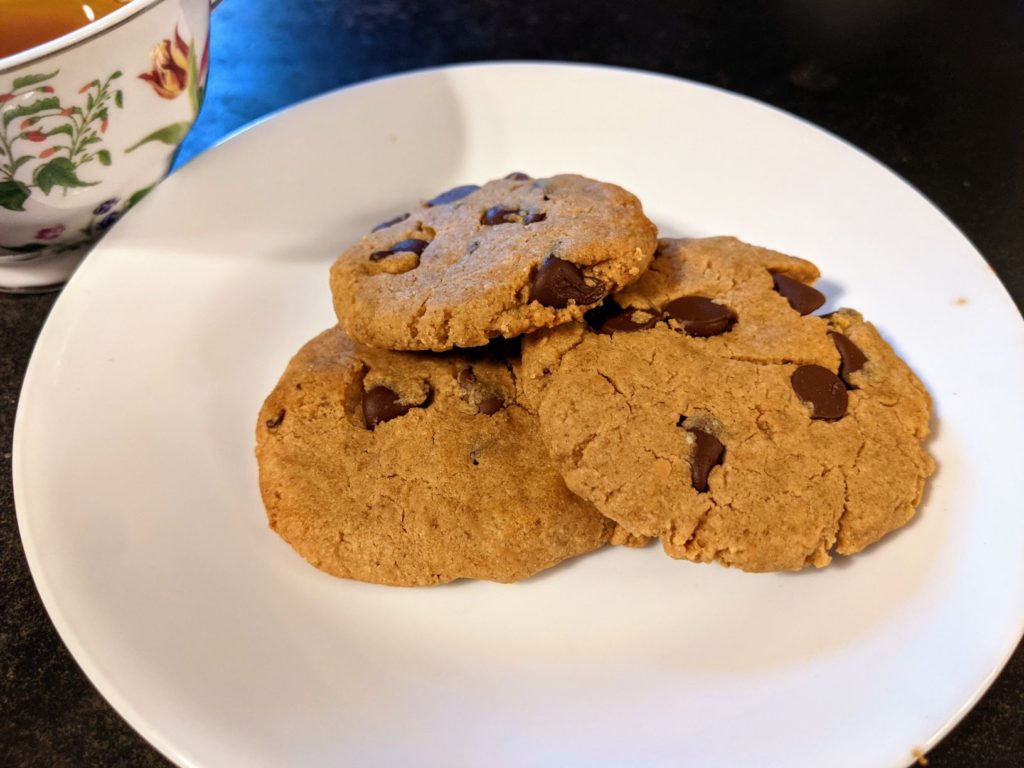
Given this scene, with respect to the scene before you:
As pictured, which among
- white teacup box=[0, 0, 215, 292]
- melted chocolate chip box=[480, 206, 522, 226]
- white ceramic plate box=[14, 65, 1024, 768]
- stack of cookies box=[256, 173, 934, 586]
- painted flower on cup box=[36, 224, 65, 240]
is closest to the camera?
white ceramic plate box=[14, 65, 1024, 768]

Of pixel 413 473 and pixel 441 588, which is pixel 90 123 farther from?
pixel 441 588

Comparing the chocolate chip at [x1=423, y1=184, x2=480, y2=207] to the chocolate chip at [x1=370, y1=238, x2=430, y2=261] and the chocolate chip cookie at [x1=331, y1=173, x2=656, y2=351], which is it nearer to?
the chocolate chip cookie at [x1=331, y1=173, x2=656, y2=351]

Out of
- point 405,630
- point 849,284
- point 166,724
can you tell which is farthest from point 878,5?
point 166,724

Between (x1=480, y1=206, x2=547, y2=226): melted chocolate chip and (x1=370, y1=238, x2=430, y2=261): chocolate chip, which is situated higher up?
(x1=480, y1=206, x2=547, y2=226): melted chocolate chip

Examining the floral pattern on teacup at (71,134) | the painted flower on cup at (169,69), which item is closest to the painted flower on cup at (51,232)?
the floral pattern on teacup at (71,134)

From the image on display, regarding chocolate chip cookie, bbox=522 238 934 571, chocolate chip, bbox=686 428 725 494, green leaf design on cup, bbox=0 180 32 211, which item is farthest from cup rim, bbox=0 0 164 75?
chocolate chip, bbox=686 428 725 494

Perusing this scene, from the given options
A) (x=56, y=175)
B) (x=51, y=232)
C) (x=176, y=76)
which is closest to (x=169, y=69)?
(x=176, y=76)

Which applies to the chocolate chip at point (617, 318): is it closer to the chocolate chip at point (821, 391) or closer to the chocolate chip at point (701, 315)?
the chocolate chip at point (701, 315)

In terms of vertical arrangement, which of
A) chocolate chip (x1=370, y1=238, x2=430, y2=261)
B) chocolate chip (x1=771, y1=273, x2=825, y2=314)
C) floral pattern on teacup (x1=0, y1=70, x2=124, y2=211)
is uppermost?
floral pattern on teacup (x1=0, y1=70, x2=124, y2=211)
